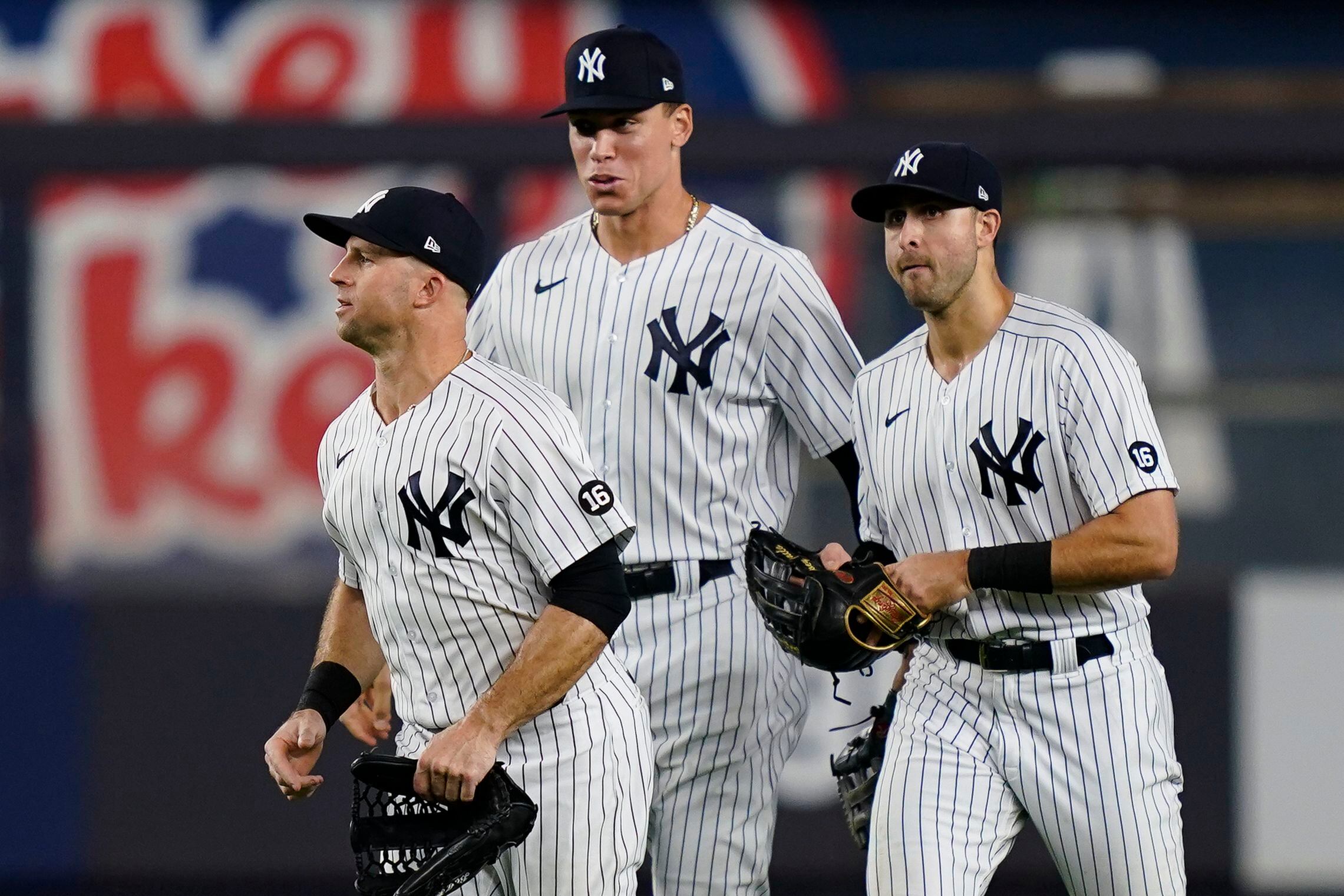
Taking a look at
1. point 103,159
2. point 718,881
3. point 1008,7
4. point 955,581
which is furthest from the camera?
point 1008,7

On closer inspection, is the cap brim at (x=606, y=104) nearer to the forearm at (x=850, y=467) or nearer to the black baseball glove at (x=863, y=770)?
the forearm at (x=850, y=467)

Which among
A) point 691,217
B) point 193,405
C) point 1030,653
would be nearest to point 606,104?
point 691,217

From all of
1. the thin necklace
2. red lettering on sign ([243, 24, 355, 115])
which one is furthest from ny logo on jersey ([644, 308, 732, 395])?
red lettering on sign ([243, 24, 355, 115])

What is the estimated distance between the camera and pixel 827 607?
143 inches

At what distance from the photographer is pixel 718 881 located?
3986mm

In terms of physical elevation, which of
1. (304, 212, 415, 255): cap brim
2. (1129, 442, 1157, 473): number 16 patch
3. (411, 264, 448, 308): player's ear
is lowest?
(1129, 442, 1157, 473): number 16 patch

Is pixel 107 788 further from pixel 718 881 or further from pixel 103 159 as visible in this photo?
pixel 718 881

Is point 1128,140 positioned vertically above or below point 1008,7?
below

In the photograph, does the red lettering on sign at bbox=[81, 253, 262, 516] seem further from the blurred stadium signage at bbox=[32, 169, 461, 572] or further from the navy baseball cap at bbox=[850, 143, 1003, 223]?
the navy baseball cap at bbox=[850, 143, 1003, 223]

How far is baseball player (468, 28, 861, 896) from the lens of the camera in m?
3.97

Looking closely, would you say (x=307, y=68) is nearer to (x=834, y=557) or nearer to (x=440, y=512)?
(x=834, y=557)

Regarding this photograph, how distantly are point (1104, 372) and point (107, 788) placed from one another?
4.06 m

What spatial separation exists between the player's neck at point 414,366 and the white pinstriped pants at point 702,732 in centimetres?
81

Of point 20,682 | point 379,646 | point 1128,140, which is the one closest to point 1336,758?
point 1128,140
